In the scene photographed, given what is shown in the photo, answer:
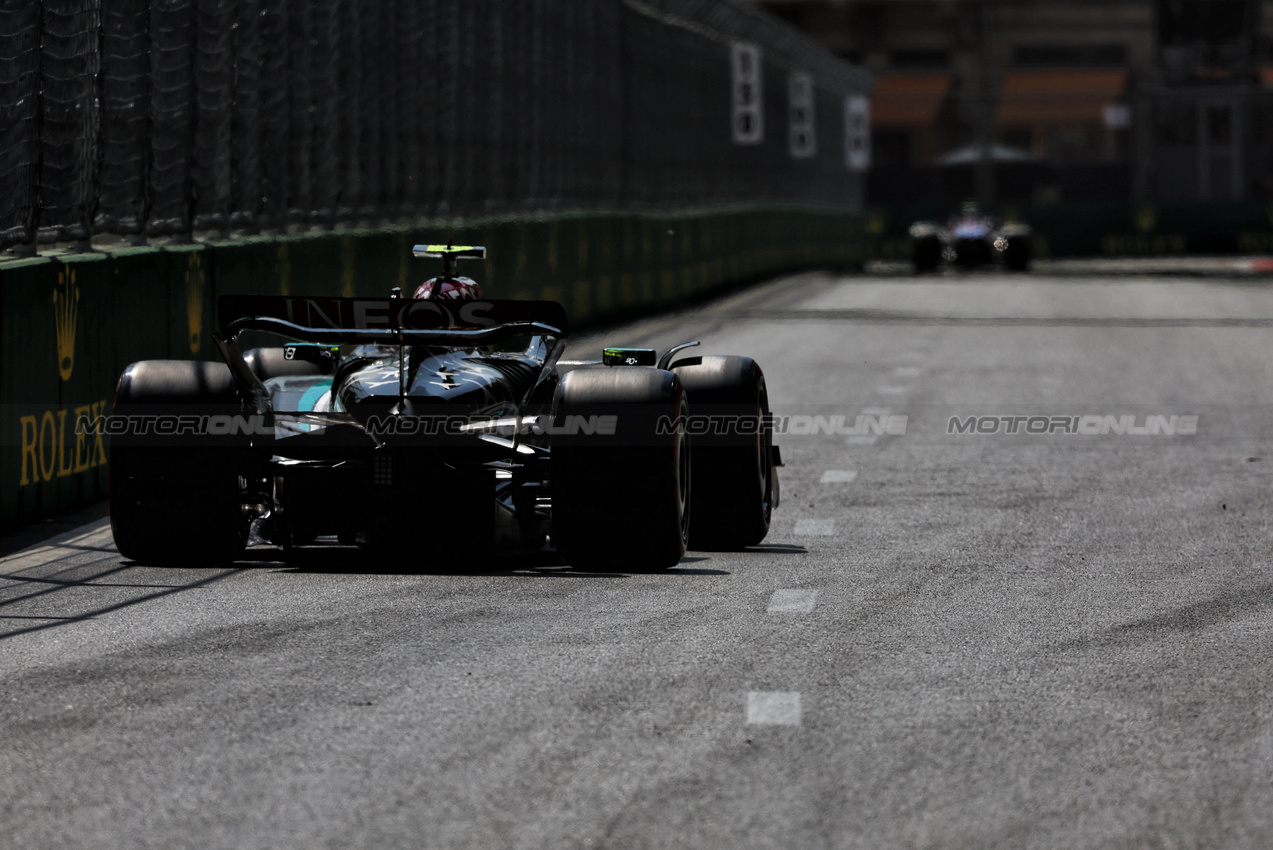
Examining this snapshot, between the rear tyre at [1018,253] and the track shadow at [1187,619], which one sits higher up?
the rear tyre at [1018,253]

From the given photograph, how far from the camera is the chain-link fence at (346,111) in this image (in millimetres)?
10570

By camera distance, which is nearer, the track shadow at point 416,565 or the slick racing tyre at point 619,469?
the slick racing tyre at point 619,469

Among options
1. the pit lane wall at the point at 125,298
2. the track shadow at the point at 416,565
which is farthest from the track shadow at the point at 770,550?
the pit lane wall at the point at 125,298

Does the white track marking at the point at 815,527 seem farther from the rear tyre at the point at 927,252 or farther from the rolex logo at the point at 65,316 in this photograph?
the rear tyre at the point at 927,252

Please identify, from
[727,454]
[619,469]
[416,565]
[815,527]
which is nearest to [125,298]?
[416,565]

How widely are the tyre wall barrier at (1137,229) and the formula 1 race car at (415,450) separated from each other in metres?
39.8

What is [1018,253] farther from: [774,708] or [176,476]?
[774,708]

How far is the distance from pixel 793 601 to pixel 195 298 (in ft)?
16.9

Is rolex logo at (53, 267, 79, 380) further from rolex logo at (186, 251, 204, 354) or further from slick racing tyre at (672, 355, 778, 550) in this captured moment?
slick racing tyre at (672, 355, 778, 550)

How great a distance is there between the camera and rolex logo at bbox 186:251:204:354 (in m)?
11.1

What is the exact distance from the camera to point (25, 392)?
359 inches

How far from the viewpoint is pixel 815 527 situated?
9031 millimetres

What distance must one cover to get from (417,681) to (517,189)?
15759 millimetres

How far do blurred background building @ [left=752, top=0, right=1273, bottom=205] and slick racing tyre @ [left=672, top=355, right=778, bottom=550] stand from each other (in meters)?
43.7
